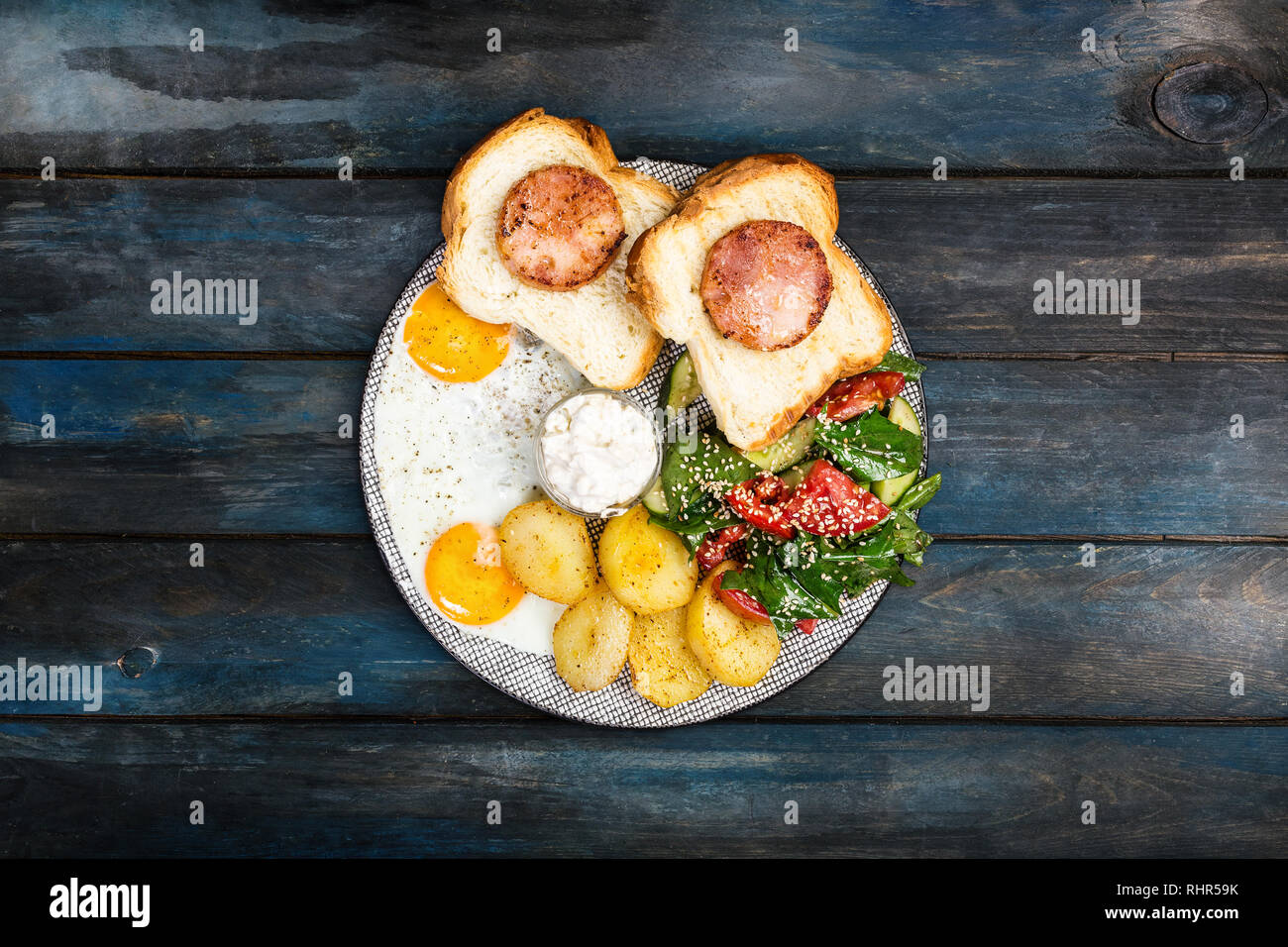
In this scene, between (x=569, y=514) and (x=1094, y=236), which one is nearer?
(x=569, y=514)

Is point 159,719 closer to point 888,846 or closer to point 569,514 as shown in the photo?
point 569,514

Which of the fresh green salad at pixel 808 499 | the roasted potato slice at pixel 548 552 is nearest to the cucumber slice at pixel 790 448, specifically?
the fresh green salad at pixel 808 499

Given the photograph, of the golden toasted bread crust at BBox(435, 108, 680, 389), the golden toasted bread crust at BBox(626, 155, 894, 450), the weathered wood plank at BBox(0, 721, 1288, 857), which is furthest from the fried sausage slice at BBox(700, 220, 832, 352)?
the weathered wood plank at BBox(0, 721, 1288, 857)

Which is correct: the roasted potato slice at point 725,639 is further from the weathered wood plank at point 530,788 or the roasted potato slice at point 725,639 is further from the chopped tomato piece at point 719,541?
the weathered wood plank at point 530,788

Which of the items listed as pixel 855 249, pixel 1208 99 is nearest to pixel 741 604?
pixel 855 249

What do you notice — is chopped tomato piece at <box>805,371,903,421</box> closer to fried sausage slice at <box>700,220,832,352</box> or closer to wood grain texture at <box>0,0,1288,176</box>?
fried sausage slice at <box>700,220,832,352</box>

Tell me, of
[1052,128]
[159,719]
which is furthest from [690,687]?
[1052,128]

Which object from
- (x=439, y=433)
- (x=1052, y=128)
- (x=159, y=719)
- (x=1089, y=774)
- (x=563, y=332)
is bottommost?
(x=1089, y=774)

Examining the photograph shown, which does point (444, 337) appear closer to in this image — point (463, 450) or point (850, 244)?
point (463, 450)

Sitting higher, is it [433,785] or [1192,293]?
[1192,293]
